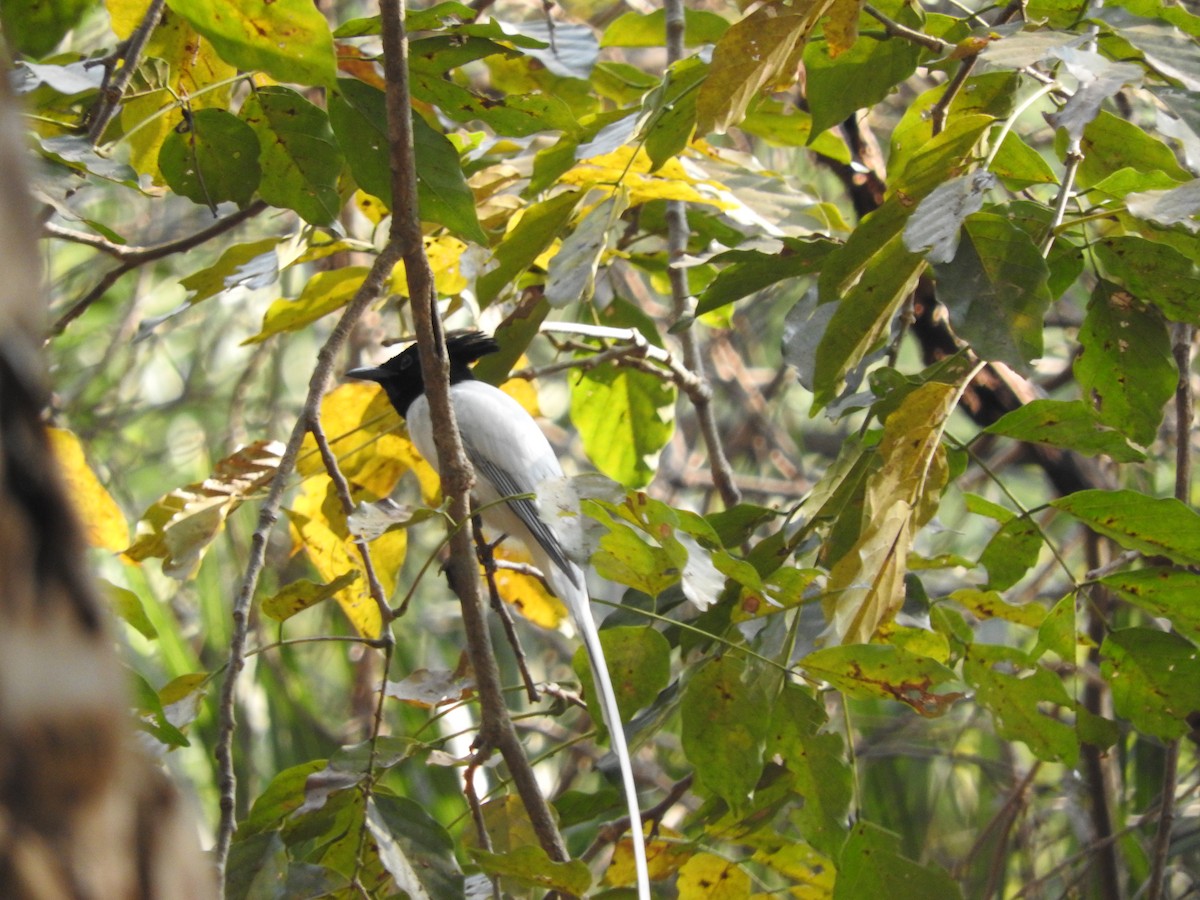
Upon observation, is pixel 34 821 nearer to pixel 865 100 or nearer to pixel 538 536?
pixel 865 100

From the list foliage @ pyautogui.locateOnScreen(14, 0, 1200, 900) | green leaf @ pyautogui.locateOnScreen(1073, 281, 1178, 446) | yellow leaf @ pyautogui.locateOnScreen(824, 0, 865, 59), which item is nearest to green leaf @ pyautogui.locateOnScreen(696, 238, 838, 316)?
foliage @ pyautogui.locateOnScreen(14, 0, 1200, 900)

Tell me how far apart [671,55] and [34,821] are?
2368mm

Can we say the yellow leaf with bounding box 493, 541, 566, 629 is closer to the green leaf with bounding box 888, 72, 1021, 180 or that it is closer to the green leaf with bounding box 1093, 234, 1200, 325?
the green leaf with bounding box 888, 72, 1021, 180

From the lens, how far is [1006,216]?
1615 millimetres

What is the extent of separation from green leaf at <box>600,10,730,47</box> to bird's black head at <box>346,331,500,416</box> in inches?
34.0

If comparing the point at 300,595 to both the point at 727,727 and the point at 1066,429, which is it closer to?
the point at 727,727

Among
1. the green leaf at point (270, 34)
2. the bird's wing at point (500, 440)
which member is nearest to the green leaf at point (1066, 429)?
the green leaf at point (270, 34)

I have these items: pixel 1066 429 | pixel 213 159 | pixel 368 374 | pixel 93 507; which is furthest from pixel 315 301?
pixel 1066 429

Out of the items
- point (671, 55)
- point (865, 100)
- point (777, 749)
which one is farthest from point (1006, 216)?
point (671, 55)

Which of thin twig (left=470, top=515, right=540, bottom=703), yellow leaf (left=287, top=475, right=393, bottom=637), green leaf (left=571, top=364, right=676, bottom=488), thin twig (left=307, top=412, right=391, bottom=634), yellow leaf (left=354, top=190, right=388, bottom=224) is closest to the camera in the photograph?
thin twig (left=307, top=412, right=391, bottom=634)

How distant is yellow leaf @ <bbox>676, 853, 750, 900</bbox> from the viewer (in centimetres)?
171

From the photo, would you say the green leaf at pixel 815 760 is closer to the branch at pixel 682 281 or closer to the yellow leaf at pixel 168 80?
the branch at pixel 682 281

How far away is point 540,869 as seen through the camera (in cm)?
143

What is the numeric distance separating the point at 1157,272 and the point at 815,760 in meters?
0.76
